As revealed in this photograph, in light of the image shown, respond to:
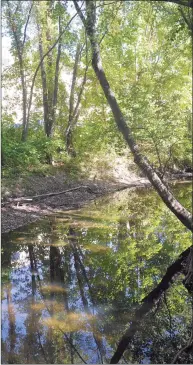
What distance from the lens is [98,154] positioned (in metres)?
5.25

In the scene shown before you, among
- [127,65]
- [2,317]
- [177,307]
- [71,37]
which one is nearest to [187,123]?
[127,65]

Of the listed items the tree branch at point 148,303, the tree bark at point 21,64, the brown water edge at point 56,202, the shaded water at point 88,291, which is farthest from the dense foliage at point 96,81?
the brown water edge at point 56,202

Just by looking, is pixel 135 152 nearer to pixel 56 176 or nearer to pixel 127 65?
pixel 127 65

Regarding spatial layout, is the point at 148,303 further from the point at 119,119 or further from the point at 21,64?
the point at 21,64

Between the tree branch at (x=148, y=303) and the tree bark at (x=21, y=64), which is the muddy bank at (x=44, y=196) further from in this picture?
the tree branch at (x=148, y=303)

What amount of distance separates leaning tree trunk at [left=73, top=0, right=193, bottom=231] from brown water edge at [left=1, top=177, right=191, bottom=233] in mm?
1212

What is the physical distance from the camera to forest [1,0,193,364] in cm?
330

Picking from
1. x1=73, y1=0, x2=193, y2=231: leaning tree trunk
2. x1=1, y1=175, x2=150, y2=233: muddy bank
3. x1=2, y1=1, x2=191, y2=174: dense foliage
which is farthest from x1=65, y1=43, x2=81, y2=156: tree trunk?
x1=1, y1=175, x2=150, y2=233: muddy bank

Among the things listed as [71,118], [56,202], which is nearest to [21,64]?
[71,118]

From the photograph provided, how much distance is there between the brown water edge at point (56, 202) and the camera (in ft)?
21.9

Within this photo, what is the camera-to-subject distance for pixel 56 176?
271 inches

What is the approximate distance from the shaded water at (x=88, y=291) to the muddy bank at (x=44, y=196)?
407 mm

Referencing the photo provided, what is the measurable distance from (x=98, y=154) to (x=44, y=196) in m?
3.19

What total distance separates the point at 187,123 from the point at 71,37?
1.86m
